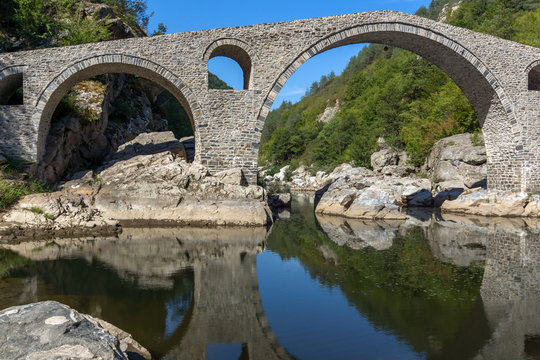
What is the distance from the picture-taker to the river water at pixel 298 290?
4.09 metres

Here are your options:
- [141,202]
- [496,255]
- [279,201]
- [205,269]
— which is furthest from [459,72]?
[205,269]

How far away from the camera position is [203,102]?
481 inches

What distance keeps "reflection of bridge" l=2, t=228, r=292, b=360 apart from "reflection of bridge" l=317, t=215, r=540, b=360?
222cm

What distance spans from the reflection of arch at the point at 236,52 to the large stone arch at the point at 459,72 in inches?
40.8

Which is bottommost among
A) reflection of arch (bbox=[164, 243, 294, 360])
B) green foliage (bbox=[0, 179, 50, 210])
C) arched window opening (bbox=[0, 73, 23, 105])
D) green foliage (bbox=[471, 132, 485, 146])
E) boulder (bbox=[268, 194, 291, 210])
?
reflection of arch (bbox=[164, 243, 294, 360])

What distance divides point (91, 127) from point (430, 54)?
12.1 metres

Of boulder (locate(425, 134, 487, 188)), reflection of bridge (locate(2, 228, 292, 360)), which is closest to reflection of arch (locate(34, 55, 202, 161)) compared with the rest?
reflection of bridge (locate(2, 228, 292, 360))

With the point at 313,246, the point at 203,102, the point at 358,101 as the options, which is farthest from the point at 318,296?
the point at 358,101

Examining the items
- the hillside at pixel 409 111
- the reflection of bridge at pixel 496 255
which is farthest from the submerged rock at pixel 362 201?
the hillside at pixel 409 111

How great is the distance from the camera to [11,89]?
41.1 ft

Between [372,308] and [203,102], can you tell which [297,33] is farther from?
[372,308]

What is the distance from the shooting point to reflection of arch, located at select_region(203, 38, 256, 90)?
481 inches

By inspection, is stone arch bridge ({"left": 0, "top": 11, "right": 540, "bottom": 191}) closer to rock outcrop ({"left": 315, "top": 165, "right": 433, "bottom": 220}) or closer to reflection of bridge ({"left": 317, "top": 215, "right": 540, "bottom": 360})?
reflection of bridge ({"left": 317, "top": 215, "right": 540, "bottom": 360})

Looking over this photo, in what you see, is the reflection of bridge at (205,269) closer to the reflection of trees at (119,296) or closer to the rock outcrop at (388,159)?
the reflection of trees at (119,296)
